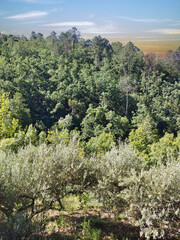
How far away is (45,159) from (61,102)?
35272 millimetres

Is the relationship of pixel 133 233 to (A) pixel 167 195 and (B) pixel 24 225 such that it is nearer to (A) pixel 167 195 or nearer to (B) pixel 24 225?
(A) pixel 167 195

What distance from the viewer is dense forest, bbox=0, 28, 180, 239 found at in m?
8.62

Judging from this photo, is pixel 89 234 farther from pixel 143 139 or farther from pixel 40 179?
pixel 143 139

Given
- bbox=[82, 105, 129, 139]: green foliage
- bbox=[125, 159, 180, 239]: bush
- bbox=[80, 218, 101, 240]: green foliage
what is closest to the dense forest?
bbox=[125, 159, 180, 239]: bush

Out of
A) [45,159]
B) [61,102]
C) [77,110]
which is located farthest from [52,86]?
[45,159]

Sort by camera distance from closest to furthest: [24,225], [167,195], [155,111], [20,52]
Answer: [24,225] < [167,195] < [155,111] < [20,52]

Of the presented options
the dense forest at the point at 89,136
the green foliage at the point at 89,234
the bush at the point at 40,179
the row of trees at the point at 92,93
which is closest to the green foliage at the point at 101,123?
the row of trees at the point at 92,93

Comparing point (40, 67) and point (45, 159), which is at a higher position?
point (40, 67)

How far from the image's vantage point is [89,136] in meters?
35.6

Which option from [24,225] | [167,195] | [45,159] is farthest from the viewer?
[45,159]

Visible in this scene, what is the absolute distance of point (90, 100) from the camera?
156 ft

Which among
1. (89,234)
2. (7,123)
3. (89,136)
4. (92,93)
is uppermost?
(92,93)

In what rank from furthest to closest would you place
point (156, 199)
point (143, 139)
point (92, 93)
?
point (92, 93) → point (143, 139) → point (156, 199)

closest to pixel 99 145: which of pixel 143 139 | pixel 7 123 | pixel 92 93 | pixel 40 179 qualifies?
pixel 143 139
